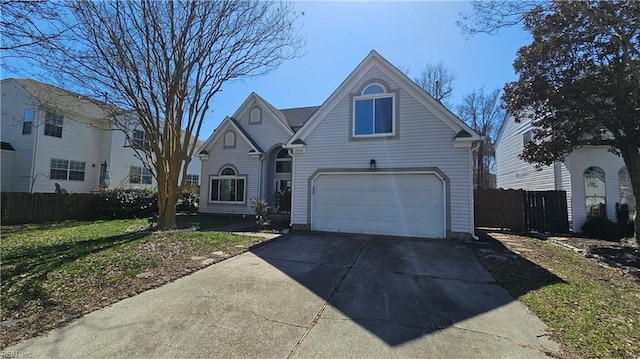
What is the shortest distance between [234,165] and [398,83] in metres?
11.1

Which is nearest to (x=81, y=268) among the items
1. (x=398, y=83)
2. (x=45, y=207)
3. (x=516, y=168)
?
(x=398, y=83)

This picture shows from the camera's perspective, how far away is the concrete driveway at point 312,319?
3.31m

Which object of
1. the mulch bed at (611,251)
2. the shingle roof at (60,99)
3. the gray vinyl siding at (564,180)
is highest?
the shingle roof at (60,99)

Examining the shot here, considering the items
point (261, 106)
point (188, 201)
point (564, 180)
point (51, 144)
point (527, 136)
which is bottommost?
point (188, 201)

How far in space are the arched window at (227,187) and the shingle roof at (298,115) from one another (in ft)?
16.2

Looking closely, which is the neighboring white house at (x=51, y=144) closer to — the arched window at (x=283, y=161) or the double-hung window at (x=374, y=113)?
the arched window at (x=283, y=161)

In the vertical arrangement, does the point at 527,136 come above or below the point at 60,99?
below

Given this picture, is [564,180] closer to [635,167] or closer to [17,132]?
[635,167]

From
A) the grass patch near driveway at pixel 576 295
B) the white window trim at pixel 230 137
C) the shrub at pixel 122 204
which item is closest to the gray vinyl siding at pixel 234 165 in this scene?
the white window trim at pixel 230 137

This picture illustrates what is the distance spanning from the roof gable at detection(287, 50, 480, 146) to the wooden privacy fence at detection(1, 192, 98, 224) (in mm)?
12563

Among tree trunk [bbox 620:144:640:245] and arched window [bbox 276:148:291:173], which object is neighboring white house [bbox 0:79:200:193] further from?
tree trunk [bbox 620:144:640:245]

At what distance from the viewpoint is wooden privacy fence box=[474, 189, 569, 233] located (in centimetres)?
1295

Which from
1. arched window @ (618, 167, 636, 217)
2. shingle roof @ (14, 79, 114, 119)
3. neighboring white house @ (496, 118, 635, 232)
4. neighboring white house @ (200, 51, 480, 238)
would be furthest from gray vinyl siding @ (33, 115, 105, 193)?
arched window @ (618, 167, 636, 217)

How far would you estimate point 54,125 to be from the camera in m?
18.7
